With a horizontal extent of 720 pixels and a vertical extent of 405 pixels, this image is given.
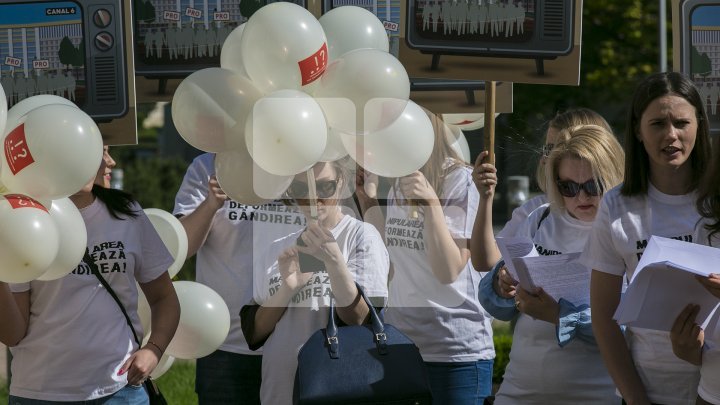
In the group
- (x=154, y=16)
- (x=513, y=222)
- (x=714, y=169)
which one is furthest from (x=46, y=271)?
(x=714, y=169)

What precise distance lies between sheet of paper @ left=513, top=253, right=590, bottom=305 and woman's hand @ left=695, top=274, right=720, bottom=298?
1.92 ft

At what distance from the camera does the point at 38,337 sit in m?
3.49

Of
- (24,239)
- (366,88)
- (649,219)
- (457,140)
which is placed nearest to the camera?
(24,239)

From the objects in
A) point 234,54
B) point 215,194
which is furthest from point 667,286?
point 215,194

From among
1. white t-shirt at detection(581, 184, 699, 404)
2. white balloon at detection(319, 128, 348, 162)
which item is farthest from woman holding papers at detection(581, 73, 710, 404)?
white balloon at detection(319, 128, 348, 162)

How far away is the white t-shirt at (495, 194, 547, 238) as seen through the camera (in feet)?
12.8

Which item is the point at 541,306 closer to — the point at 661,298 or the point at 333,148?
Answer: the point at 661,298

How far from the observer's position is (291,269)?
3602 millimetres

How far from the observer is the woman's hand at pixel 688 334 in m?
3.10

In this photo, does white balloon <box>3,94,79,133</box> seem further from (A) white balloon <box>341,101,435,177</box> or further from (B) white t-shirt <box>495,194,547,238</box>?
(B) white t-shirt <box>495,194,547,238</box>

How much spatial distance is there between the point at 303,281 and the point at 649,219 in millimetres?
1084

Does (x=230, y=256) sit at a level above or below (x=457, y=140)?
below

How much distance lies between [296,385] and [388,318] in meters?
0.78

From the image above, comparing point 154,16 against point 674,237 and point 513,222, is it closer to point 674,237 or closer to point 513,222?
point 513,222
